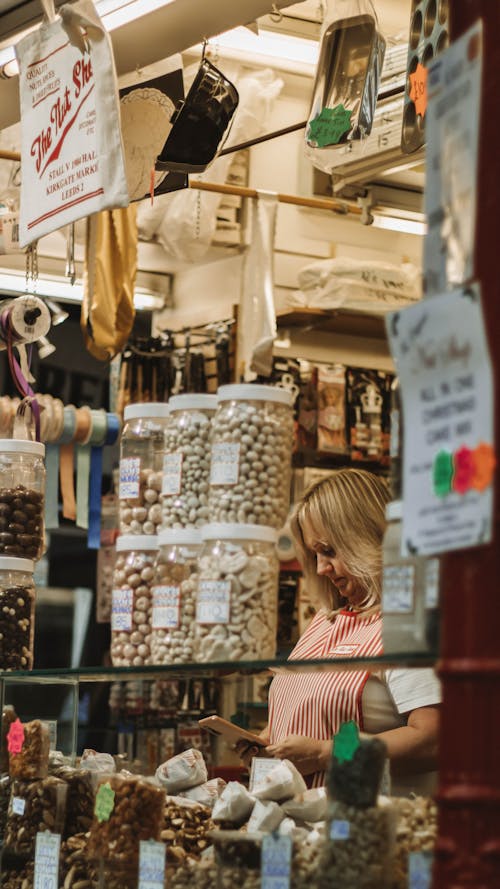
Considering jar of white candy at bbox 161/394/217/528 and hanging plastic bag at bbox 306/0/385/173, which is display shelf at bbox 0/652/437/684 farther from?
hanging plastic bag at bbox 306/0/385/173

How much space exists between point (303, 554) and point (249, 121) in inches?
104

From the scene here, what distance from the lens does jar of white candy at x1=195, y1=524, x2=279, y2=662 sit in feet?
6.61

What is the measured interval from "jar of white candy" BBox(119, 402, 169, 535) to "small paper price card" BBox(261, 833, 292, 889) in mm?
801

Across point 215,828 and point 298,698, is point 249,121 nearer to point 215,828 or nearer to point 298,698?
point 298,698

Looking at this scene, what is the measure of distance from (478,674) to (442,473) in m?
0.19

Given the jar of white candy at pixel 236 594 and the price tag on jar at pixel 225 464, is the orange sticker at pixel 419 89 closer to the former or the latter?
the price tag on jar at pixel 225 464

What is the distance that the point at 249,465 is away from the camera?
2.14m

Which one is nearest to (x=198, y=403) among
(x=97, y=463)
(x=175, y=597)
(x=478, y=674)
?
(x=175, y=597)

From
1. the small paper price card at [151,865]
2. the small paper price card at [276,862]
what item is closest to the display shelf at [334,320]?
the small paper price card at [151,865]

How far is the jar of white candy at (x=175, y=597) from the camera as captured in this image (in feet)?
7.14

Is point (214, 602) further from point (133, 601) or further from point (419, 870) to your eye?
point (419, 870)

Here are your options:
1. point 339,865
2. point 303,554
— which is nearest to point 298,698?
point 303,554

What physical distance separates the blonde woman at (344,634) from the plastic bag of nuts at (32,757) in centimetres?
81

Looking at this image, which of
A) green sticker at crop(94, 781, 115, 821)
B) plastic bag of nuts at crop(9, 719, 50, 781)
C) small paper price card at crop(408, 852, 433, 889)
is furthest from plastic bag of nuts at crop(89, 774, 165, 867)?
small paper price card at crop(408, 852, 433, 889)
